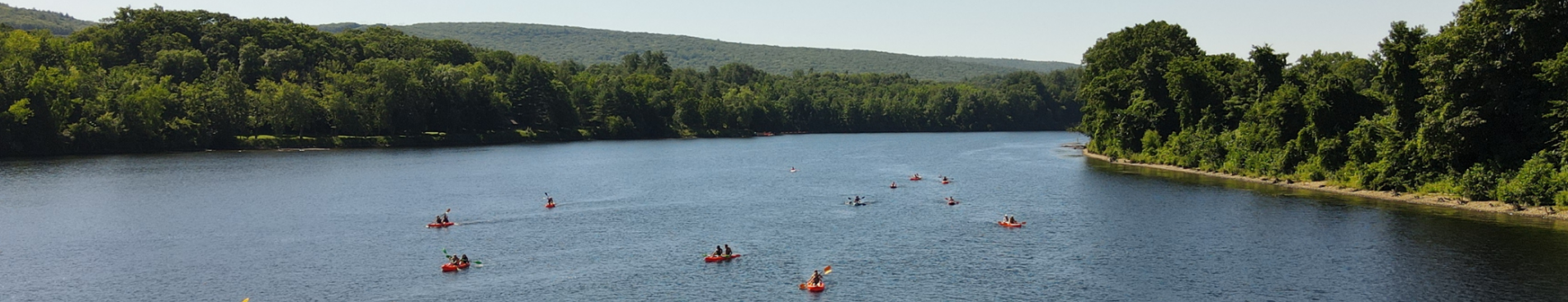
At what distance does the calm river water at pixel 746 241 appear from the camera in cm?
4972

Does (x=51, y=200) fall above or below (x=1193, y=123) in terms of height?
below

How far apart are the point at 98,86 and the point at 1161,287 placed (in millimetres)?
145952

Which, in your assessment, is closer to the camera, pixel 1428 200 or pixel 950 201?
pixel 1428 200

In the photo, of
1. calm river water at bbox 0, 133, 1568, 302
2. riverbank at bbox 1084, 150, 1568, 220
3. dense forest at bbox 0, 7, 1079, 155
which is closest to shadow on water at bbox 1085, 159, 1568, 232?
calm river water at bbox 0, 133, 1568, 302

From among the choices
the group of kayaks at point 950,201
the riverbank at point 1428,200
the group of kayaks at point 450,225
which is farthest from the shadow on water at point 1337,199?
the group of kayaks at point 450,225

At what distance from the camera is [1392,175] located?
265 ft

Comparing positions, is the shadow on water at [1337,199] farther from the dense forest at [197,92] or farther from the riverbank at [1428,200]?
the dense forest at [197,92]

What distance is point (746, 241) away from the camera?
6406 cm

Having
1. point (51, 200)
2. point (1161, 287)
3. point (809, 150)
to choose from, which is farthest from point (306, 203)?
point (809, 150)

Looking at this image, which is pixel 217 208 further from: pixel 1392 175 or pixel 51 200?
pixel 1392 175

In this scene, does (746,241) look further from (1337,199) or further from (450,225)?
(1337,199)

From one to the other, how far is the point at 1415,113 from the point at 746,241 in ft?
151

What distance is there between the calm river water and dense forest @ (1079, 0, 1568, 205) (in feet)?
14.5

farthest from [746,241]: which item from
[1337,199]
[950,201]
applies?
[1337,199]
